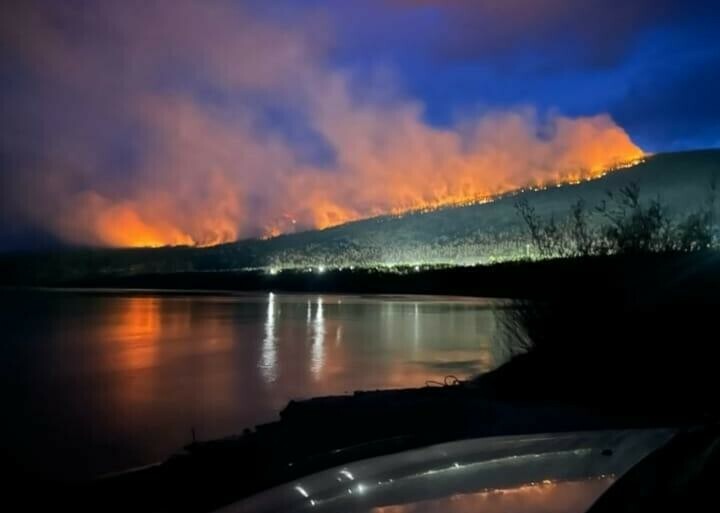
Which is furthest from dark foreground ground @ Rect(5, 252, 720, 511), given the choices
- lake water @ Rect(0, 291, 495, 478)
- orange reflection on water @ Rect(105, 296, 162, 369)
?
orange reflection on water @ Rect(105, 296, 162, 369)

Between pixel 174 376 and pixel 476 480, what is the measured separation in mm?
23033

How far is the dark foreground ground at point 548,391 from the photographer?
975 cm

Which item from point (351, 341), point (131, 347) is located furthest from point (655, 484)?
point (131, 347)

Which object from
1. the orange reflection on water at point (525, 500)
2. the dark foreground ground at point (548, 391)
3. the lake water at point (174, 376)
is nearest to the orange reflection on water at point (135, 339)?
the lake water at point (174, 376)

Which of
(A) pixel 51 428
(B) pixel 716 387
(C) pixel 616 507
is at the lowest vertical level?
(A) pixel 51 428

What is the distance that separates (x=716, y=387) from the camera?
1225 centimetres

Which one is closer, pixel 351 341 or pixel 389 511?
pixel 389 511

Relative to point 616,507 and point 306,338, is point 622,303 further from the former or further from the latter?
point 306,338

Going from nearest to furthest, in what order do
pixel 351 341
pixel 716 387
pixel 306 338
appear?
pixel 716 387 → pixel 351 341 → pixel 306 338

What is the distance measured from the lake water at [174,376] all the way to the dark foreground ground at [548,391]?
2570 mm

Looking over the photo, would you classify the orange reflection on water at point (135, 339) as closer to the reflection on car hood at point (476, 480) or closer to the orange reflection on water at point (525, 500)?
the reflection on car hood at point (476, 480)

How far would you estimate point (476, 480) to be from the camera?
10.2 ft

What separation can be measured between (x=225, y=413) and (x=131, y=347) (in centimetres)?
2022

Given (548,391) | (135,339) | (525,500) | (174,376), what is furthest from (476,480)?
(135,339)
